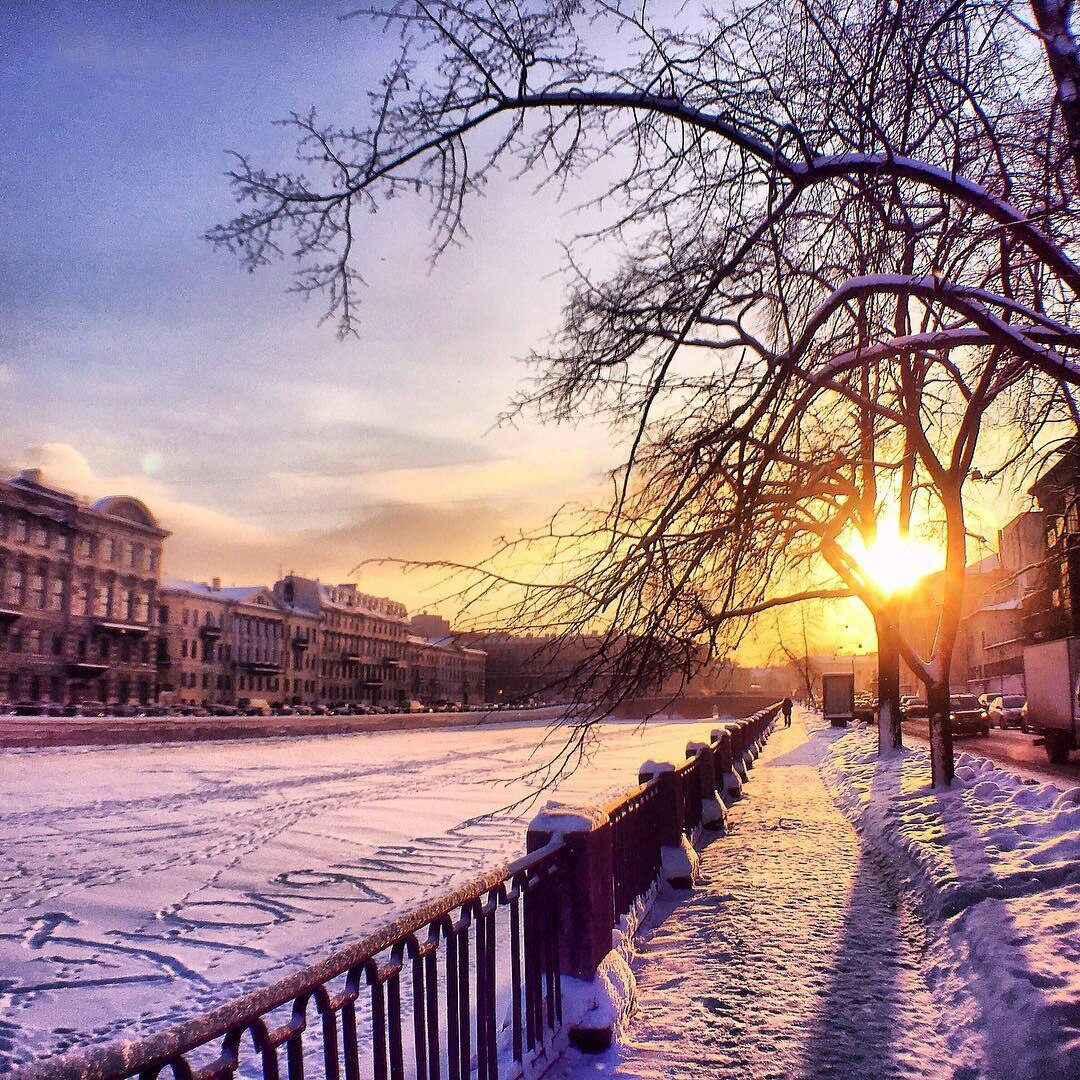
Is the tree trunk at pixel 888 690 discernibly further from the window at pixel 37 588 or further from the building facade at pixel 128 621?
the window at pixel 37 588

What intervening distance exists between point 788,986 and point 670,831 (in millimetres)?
3389

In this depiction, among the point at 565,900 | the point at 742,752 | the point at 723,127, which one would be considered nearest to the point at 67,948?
the point at 565,900

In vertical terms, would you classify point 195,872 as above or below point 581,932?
below

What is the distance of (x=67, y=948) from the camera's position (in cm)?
857

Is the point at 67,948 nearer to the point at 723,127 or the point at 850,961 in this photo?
the point at 850,961

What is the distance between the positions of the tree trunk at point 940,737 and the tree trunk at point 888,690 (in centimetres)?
375

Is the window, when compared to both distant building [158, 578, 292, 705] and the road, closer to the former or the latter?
distant building [158, 578, 292, 705]

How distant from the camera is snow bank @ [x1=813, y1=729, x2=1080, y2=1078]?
4.88 meters

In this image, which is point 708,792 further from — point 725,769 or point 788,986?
point 788,986

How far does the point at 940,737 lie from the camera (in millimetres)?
13086

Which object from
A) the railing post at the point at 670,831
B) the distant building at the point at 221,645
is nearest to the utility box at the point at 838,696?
the railing post at the point at 670,831

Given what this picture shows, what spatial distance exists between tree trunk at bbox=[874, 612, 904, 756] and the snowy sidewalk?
341 inches

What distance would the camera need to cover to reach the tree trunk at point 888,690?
61.2 feet

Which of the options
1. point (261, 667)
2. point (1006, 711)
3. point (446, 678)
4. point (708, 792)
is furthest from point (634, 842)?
point (446, 678)
